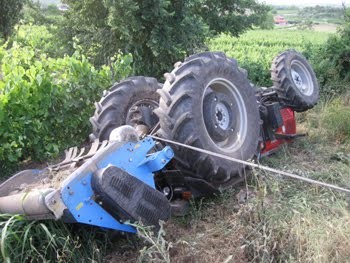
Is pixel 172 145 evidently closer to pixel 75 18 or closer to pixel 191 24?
pixel 191 24

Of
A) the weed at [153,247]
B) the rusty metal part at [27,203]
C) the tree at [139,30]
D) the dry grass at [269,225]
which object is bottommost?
the dry grass at [269,225]

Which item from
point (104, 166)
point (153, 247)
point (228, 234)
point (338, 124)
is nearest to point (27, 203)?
point (104, 166)

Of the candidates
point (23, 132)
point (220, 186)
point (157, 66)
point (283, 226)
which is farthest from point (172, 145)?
point (157, 66)

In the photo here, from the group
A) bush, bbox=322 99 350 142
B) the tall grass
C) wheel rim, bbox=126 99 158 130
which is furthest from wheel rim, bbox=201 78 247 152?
bush, bbox=322 99 350 142

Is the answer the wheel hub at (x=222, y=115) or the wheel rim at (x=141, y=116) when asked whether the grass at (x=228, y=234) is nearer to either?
the wheel hub at (x=222, y=115)

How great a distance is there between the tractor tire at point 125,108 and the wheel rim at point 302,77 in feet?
8.27

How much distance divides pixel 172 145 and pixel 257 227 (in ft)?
3.18

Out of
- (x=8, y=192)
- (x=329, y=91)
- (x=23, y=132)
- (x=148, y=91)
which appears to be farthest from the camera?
(x=329, y=91)

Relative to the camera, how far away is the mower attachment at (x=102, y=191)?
3.28 metres

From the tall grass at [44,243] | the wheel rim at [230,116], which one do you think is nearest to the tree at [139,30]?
the wheel rim at [230,116]

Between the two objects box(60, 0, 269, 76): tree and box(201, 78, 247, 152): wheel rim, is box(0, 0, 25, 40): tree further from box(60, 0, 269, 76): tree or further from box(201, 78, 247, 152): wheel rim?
box(201, 78, 247, 152): wheel rim

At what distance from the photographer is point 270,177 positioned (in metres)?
4.69

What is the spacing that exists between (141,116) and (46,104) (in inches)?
60.5

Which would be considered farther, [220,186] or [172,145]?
[220,186]
